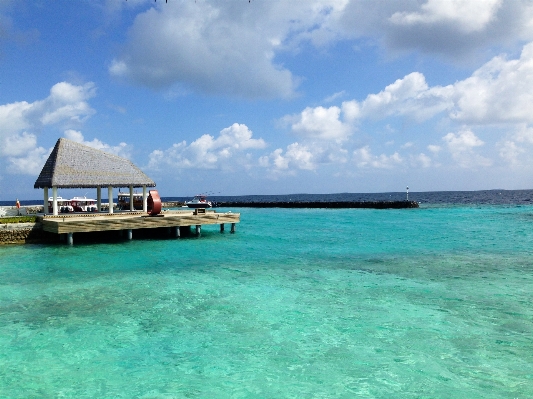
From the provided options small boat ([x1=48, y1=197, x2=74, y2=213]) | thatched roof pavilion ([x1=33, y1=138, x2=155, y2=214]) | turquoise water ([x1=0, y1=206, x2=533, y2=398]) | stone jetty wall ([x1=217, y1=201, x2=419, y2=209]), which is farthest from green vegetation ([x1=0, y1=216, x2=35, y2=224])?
stone jetty wall ([x1=217, y1=201, x2=419, y2=209])

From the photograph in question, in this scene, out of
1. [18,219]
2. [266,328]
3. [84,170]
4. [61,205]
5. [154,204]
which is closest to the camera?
[266,328]

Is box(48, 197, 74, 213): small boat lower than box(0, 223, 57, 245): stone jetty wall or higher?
higher

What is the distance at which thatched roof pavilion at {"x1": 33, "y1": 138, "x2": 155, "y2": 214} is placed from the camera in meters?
26.7

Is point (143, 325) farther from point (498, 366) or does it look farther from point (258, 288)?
point (498, 366)

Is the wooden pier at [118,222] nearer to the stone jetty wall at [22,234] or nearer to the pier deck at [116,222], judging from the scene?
the pier deck at [116,222]

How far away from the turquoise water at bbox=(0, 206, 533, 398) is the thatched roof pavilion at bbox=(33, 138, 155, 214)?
7.87 m

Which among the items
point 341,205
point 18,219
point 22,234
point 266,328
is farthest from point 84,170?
point 341,205

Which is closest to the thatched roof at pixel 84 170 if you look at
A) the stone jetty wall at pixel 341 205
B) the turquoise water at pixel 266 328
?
the turquoise water at pixel 266 328

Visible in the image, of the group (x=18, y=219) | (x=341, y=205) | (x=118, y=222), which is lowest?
(x=341, y=205)

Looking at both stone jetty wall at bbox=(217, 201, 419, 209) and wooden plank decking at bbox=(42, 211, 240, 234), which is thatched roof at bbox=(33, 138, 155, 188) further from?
stone jetty wall at bbox=(217, 201, 419, 209)

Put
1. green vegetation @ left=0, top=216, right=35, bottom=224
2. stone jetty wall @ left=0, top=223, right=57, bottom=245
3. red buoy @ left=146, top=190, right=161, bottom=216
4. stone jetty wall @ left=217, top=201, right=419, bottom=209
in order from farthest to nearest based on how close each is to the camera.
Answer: stone jetty wall @ left=217, top=201, right=419, bottom=209
red buoy @ left=146, top=190, right=161, bottom=216
green vegetation @ left=0, top=216, right=35, bottom=224
stone jetty wall @ left=0, top=223, right=57, bottom=245

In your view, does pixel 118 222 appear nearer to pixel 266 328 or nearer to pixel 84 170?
pixel 84 170

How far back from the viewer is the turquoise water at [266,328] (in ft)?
24.7

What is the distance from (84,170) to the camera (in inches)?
1098
